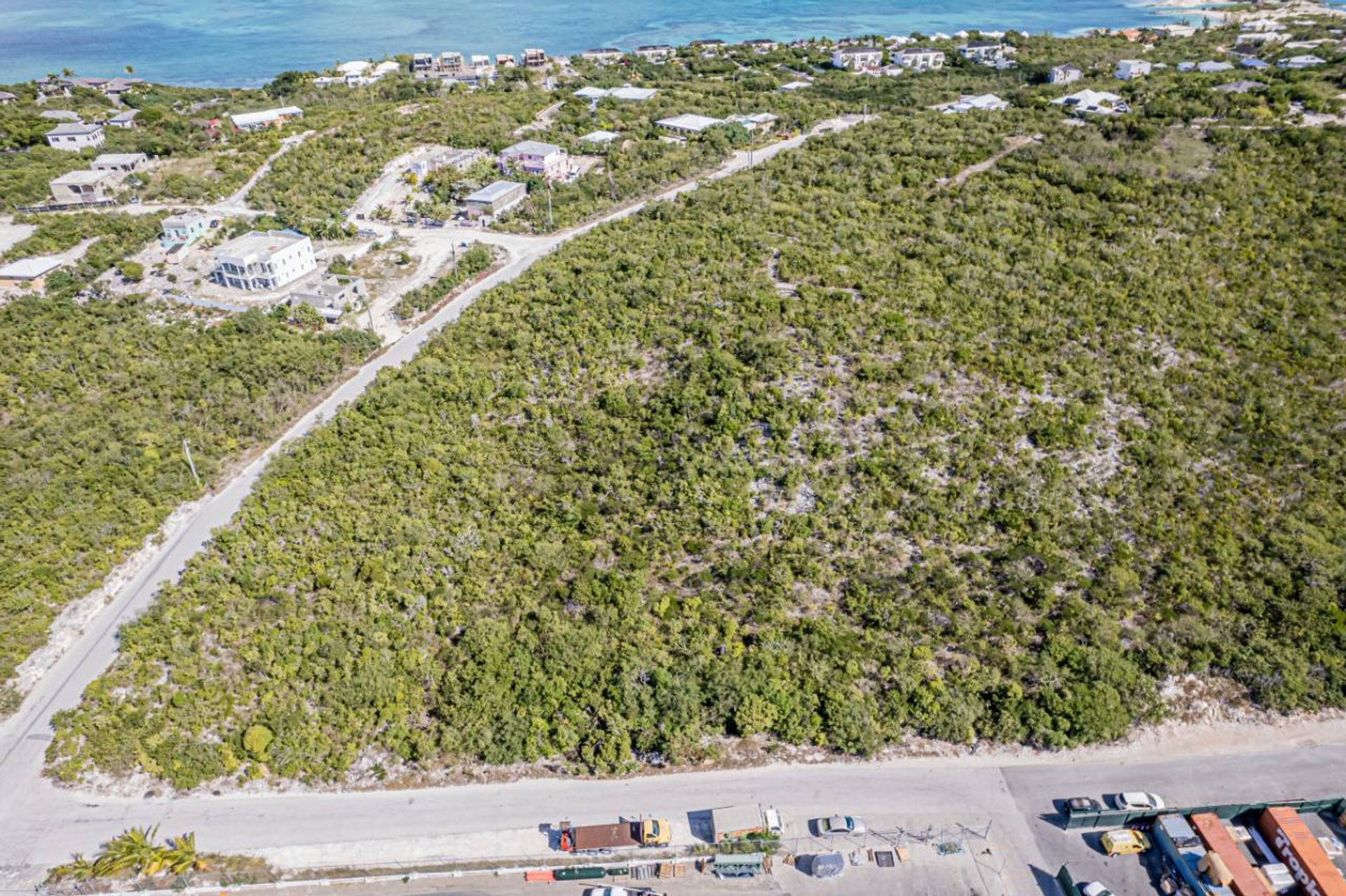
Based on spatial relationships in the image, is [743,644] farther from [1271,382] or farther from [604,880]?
[1271,382]

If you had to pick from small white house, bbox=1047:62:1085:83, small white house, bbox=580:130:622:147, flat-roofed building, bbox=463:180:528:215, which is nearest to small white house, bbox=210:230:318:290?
flat-roofed building, bbox=463:180:528:215

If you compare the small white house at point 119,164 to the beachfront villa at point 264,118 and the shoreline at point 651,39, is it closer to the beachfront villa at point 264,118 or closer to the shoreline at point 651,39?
the beachfront villa at point 264,118

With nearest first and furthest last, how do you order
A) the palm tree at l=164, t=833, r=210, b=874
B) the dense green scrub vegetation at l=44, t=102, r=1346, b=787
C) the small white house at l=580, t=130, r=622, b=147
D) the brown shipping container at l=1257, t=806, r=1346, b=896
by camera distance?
the brown shipping container at l=1257, t=806, r=1346, b=896 < the palm tree at l=164, t=833, r=210, b=874 < the dense green scrub vegetation at l=44, t=102, r=1346, b=787 < the small white house at l=580, t=130, r=622, b=147

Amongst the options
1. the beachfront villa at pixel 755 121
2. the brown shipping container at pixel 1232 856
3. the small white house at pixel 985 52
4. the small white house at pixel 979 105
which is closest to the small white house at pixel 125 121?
the beachfront villa at pixel 755 121

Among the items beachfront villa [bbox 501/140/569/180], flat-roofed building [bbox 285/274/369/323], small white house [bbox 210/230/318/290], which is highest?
beachfront villa [bbox 501/140/569/180]

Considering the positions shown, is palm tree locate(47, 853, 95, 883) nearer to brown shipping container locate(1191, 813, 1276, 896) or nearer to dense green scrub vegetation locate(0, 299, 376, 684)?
dense green scrub vegetation locate(0, 299, 376, 684)

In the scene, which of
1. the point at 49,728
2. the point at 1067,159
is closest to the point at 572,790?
the point at 49,728
